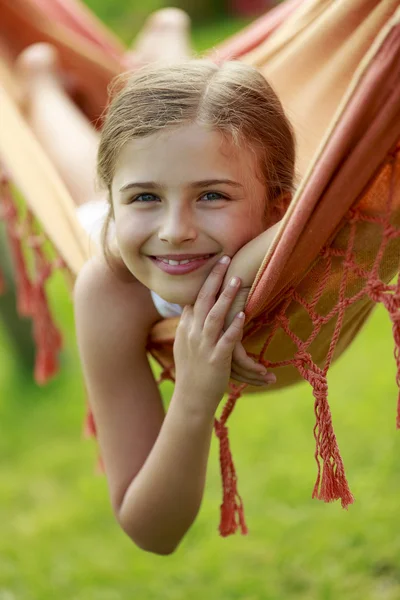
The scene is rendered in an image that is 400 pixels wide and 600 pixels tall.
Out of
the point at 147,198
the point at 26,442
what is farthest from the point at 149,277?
the point at 26,442

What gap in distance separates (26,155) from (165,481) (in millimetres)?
689

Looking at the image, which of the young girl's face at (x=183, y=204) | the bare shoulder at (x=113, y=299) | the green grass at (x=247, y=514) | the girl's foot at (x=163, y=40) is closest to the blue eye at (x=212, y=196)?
the young girl's face at (x=183, y=204)

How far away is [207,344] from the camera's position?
1001mm

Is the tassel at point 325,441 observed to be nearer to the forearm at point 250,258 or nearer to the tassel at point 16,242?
the forearm at point 250,258

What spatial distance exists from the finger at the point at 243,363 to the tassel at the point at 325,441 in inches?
1.8

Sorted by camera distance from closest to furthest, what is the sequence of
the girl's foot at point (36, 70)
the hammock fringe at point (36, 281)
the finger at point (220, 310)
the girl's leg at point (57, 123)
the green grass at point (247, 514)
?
the finger at point (220, 310) < the hammock fringe at point (36, 281) < the girl's leg at point (57, 123) < the green grass at point (247, 514) < the girl's foot at point (36, 70)

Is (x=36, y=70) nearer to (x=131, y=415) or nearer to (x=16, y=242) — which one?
(x=16, y=242)

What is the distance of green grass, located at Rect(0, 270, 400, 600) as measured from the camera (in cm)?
183

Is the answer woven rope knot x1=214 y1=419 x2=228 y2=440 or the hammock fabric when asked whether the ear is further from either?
woven rope knot x1=214 y1=419 x2=228 y2=440

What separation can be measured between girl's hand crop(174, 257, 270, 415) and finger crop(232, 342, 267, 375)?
1 cm

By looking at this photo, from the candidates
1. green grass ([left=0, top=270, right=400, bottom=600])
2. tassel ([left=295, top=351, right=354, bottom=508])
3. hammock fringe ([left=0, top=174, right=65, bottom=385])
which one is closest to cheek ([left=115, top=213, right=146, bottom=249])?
tassel ([left=295, top=351, right=354, bottom=508])

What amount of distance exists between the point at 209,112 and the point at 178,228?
141 mm

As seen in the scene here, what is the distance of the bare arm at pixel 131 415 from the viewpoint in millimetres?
1098

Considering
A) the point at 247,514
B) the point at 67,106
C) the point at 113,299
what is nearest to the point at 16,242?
the point at 67,106
